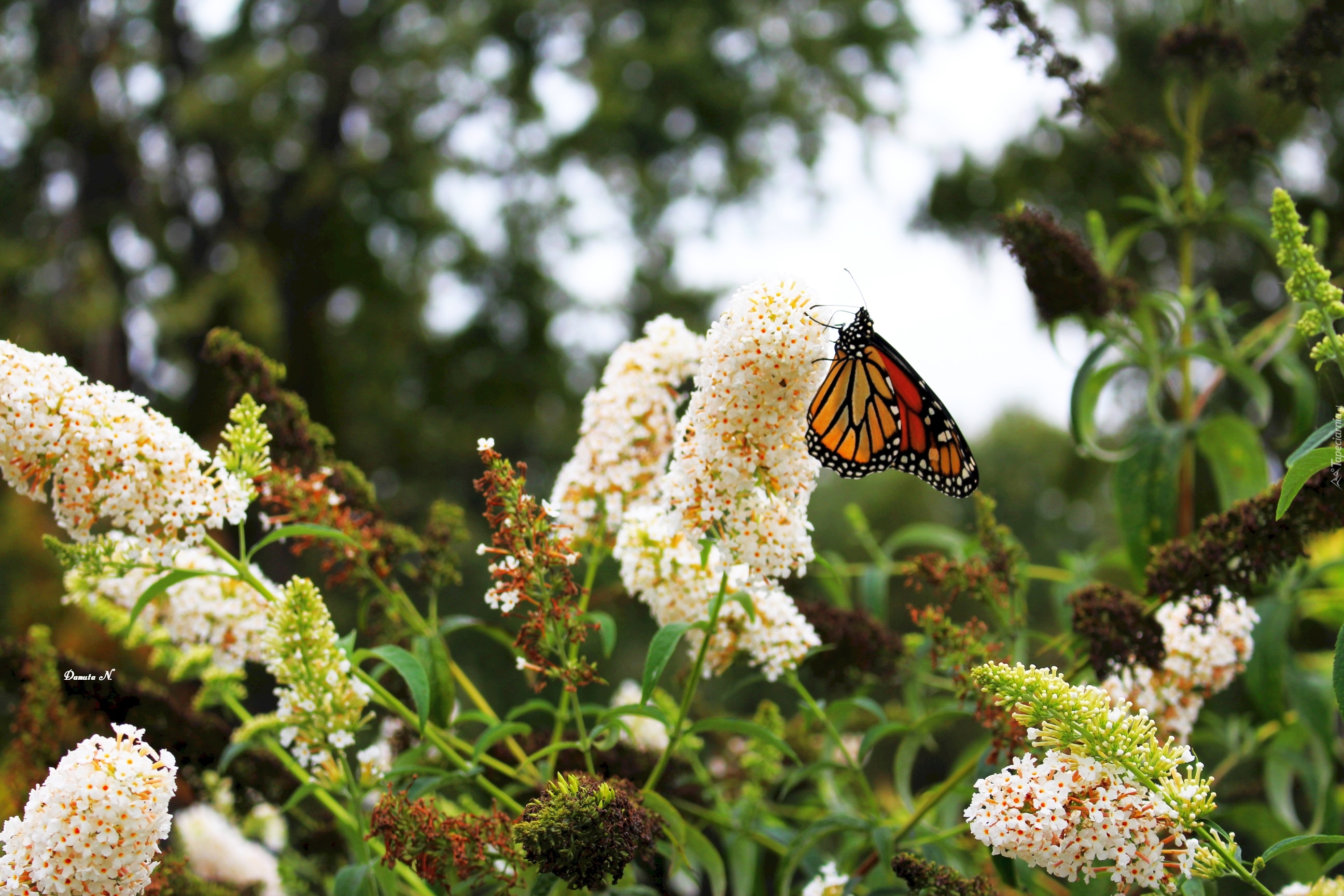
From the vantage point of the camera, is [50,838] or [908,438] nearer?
[50,838]

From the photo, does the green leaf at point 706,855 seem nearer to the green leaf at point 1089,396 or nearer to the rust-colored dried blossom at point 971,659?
the rust-colored dried blossom at point 971,659

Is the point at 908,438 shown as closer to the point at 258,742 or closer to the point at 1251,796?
the point at 1251,796

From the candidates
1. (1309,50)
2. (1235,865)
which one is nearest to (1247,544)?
(1235,865)

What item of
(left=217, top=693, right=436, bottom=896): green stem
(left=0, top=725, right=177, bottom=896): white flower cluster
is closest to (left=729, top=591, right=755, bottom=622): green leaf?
(left=217, top=693, right=436, bottom=896): green stem

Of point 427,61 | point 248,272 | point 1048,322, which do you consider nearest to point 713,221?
point 427,61

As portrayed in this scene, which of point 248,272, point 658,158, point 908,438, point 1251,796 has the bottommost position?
point 1251,796

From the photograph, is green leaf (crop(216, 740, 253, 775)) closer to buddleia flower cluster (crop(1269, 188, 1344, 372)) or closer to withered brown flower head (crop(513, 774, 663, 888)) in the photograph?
withered brown flower head (crop(513, 774, 663, 888))
